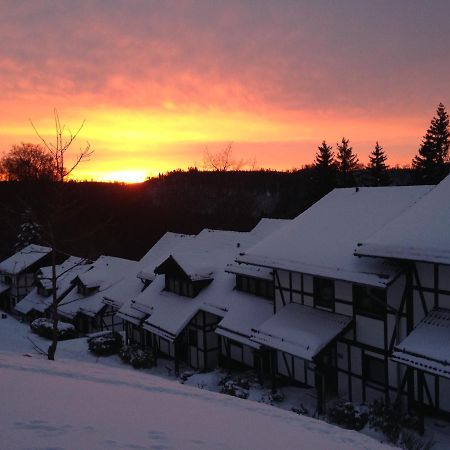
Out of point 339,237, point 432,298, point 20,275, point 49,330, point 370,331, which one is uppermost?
point 339,237

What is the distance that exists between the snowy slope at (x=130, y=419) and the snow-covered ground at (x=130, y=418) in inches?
0.5

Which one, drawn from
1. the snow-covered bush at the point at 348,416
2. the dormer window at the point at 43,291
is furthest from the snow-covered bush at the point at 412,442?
the dormer window at the point at 43,291

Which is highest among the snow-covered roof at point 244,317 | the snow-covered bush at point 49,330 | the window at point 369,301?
the window at point 369,301

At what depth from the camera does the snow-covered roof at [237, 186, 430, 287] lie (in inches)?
578

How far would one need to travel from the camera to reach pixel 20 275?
46781mm

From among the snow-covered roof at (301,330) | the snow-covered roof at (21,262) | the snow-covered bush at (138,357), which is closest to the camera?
the snow-covered roof at (301,330)

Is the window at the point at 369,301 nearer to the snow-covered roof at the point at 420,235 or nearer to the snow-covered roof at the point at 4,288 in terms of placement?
the snow-covered roof at the point at 420,235

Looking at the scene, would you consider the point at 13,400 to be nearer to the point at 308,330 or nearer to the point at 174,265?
the point at 308,330

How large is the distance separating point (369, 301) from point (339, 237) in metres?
2.86

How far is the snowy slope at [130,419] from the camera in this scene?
5852 millimetres

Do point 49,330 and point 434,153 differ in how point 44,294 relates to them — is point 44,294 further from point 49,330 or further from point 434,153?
point 434,153

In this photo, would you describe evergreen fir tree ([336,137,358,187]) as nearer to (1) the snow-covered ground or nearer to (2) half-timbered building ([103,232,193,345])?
(2) half-timbered building ([103,232,193,345])

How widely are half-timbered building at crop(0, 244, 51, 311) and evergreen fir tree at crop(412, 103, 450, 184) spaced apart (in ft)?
137

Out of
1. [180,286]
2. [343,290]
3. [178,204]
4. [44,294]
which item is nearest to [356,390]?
[343,290]
